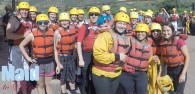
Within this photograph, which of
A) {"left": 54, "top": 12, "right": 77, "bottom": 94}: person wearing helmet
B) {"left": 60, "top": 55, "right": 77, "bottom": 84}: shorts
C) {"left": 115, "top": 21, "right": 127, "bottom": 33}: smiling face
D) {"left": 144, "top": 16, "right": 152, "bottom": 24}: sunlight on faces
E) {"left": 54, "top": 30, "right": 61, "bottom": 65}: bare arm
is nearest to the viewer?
{"left": 115, "top": 21, "right": 127, "bottom": 33}: smiling face

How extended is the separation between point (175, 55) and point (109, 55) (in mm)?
1619

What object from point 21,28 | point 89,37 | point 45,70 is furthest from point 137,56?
point 21,28

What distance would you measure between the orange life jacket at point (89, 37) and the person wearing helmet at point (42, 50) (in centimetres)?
63

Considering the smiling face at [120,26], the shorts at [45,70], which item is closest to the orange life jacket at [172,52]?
the smiling face at [120,26]

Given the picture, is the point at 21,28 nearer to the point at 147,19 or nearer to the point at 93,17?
the point at 93,17

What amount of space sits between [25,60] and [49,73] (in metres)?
0.49

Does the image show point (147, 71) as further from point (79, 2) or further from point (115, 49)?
point (79, 2)

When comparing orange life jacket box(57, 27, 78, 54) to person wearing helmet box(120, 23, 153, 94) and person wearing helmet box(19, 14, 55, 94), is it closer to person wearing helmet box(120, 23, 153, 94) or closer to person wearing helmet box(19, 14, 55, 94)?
person wearing helmet box(19, 14, 55, 94)

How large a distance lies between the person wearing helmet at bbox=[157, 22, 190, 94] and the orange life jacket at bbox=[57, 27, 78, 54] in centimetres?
181

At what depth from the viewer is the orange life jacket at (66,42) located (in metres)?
7.18

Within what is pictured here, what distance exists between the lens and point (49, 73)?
664 centimetres

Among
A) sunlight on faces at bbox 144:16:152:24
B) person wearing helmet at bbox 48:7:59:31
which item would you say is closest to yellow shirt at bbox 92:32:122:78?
person wearing helmet at bbox 48:7:59:31

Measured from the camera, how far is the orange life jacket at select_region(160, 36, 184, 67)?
20.2 feet

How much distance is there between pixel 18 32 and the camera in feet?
21.7
